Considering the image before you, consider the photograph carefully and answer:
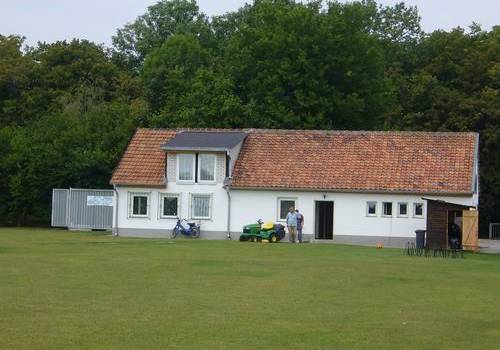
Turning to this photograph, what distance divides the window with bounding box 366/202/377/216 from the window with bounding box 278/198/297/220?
390 cm

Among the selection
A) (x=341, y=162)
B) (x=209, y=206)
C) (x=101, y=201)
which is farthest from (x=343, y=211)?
(x=101, y=201)

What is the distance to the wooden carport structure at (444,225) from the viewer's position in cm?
4566

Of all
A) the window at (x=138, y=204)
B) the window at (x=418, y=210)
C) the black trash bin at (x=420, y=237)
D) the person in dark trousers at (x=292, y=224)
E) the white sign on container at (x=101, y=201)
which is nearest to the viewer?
the black trash bin at (x=420, y=237)

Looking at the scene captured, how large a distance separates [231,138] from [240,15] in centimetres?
3987

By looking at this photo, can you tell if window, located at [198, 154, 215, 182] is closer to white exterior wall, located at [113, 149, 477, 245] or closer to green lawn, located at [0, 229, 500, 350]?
white exterior wall, located at [113, 149, 477, 245]

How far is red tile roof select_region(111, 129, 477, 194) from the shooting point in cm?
5100

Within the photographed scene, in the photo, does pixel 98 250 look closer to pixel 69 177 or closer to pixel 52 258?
pixel 52 258

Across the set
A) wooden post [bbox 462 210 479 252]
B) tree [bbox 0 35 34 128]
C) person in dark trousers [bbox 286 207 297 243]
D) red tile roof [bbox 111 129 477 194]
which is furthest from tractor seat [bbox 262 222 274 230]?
tree [bbox 0 35 34 128]

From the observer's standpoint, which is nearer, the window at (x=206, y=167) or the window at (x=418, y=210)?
the window at (x=418, y=210)

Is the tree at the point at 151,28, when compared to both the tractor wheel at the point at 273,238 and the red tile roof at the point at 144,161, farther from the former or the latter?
the tractor wheel at the point at 273,238

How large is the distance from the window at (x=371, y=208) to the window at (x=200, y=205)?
331 inches

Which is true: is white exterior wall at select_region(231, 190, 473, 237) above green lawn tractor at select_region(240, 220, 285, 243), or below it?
above

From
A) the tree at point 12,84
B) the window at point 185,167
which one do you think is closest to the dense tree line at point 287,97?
the tree at point 12,84

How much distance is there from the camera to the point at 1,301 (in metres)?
19.3
